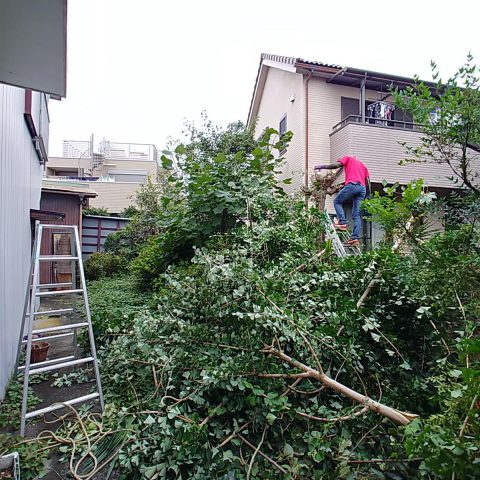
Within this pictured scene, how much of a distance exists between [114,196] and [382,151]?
1509cm

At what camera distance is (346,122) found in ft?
27.7

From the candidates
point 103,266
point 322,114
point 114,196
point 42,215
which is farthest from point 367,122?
point 114,196

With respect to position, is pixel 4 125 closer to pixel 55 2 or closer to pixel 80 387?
pixel 55 2

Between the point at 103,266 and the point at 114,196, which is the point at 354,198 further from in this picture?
the point at 114,196

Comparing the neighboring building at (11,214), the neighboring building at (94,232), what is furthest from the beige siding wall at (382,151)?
the neighboring building at (94,232)

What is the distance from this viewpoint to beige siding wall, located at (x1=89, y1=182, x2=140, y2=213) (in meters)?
18.3

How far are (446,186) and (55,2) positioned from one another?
939cm

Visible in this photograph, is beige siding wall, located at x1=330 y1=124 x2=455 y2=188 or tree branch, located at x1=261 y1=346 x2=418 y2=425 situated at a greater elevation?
beige siding wall, located at x1=330 y1=124 x2=455 y2=188

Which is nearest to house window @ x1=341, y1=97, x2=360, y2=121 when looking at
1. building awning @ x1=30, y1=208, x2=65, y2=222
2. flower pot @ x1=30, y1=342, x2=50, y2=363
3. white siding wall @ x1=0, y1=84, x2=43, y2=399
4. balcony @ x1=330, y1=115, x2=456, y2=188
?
balcony @ x1=330, y1=115, x2=456, y2=188

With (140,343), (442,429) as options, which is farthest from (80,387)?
(442,429)

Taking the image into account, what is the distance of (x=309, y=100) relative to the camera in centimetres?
919

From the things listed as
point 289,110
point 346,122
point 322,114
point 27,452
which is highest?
point 289,110

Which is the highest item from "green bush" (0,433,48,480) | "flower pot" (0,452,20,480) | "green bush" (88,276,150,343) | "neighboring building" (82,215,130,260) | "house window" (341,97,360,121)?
"house window" (341,97,360,121)

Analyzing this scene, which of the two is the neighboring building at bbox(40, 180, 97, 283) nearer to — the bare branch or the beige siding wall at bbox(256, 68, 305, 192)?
the beige siding wall at bbox(256, 68, 305, 192)
